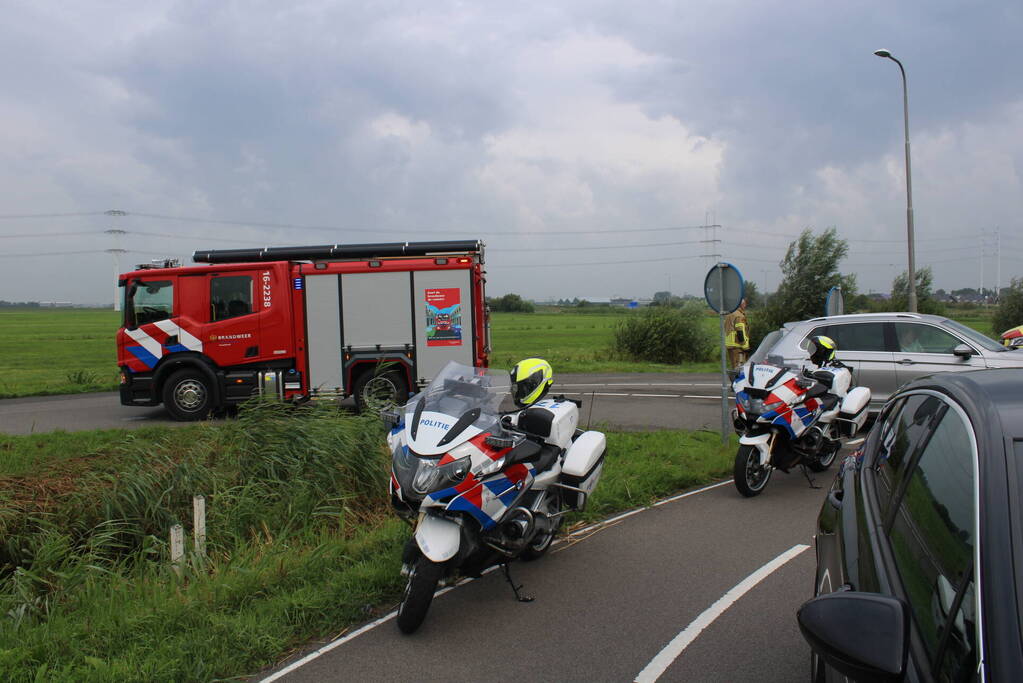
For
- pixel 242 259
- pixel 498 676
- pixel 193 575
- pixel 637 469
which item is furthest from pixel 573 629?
pixel 242 259

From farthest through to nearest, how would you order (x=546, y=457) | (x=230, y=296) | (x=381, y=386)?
(x=381, y=386) → (x=230, y=296) → (x=546, y=457)

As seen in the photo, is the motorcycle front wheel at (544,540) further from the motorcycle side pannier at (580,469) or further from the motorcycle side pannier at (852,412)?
the motorcycle side pannier at (852,412)

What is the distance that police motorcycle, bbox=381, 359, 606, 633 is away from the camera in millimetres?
4500

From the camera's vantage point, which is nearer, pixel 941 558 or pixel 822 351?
pixel 941 558

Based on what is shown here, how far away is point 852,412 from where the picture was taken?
8.13 metres

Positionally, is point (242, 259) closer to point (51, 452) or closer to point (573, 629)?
point (51, 452)

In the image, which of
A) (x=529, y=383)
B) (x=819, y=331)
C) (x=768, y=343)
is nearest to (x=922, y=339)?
(x=819, y=331)

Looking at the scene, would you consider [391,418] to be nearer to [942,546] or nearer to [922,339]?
[942,546]

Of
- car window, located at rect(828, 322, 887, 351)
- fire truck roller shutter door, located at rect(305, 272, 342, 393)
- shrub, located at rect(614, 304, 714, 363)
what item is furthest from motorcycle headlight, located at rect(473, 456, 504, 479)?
shrub, located at rect(614, 304, 714, 363)

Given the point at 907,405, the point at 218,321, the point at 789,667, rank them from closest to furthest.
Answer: the point at 907,405, the point at 789,667, the point at 218,321

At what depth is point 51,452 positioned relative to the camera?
10.2 m

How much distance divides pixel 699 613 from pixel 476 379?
201 cm

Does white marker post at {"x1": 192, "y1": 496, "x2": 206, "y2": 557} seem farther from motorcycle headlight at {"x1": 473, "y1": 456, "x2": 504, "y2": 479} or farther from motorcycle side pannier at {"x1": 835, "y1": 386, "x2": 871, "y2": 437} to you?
motorcycle side pannier at {"x1": 835, "y1": 386, "x2": 871, "y2": 437}

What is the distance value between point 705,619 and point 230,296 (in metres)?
11.3
